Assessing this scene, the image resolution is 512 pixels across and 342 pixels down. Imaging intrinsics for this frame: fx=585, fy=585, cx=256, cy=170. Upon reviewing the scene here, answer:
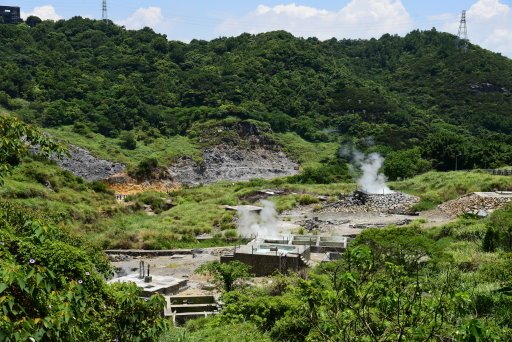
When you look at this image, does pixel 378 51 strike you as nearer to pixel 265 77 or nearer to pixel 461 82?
pixel 461 82

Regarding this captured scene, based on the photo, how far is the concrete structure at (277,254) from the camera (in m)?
22.0

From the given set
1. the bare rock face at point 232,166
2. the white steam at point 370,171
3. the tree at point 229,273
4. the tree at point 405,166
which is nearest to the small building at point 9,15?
the bare rock face at point 232,166

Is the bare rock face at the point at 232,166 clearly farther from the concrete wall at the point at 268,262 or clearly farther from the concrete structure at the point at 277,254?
the concrete wall at the point at 268,262

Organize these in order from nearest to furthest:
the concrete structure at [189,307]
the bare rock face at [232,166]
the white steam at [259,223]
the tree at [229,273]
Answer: the concrete structure at [189,307], the tree at [229,273], the white steam at [259,223], the bare rock face at [232,166]

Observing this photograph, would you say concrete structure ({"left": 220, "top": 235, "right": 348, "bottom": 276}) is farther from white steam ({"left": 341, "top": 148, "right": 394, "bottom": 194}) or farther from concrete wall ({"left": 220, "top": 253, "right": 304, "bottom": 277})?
white steam ({"left": 341, "top": 148, "right": 394, "bottom": 194})

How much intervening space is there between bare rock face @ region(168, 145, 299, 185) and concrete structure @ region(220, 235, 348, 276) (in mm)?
32255

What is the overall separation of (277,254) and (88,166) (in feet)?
118

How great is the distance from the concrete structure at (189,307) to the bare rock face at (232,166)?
39858 millimetres

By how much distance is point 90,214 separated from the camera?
3462 cm

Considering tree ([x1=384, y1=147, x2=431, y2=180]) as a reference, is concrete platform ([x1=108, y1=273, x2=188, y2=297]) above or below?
below

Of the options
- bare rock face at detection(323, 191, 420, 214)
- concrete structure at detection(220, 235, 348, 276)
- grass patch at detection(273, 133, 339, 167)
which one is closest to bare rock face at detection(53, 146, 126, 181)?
grass patch at detection(273, 133, 339, 167)

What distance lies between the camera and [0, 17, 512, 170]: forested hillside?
66375 millimetres

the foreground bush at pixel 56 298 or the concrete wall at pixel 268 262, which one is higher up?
the foreground bush at pixel 56 298

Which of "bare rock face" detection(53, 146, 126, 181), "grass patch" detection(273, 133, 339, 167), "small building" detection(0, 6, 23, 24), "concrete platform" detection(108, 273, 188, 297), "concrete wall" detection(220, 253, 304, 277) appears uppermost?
"small building" detection(0, 6, 23, 24)
